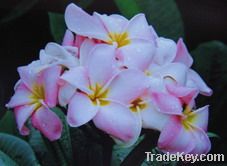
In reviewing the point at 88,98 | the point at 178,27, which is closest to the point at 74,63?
the point at 88,98

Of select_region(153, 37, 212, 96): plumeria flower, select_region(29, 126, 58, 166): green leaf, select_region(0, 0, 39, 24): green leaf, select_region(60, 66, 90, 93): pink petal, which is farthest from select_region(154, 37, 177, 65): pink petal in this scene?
select_region(0, 0, 39, 24): green leaf

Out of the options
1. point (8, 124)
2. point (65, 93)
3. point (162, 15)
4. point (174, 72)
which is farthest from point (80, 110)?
point (162, 15)

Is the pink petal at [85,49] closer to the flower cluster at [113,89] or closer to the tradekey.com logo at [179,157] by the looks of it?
the flower cluster at [113,89]

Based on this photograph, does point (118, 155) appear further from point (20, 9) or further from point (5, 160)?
point (20, 9)

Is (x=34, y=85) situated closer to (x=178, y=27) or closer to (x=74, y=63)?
(x=74, y=63)

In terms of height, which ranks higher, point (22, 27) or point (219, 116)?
point (22, 27)

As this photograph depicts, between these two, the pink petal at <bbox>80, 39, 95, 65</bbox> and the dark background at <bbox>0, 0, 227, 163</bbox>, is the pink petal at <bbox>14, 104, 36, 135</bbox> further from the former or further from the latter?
the dark background at <bbox>0, 0, 227, 163</bbox>
